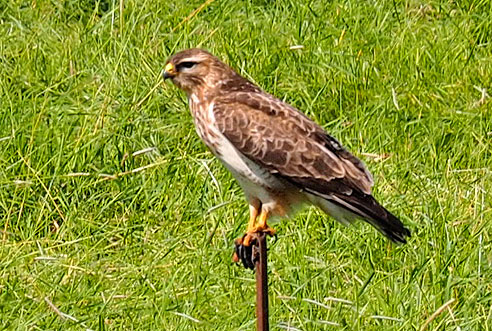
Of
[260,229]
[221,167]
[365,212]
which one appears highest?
[365,212]

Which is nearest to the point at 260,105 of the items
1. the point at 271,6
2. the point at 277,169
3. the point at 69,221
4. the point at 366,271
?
the point at 277,169

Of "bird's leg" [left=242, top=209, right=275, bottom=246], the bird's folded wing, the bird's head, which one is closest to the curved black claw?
"bird's leg" [left=242, top=209, right=275, bottom=246]

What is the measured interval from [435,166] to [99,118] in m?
1.43

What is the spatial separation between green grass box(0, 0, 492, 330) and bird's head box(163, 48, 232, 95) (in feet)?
2.07

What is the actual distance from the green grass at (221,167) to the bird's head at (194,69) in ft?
2.07

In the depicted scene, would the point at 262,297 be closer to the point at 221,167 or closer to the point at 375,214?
the point at 375,214

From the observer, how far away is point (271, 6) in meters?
6.82

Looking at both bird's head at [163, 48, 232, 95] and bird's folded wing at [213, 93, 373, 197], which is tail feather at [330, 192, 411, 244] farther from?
bird's head at [163, 48, 232, 95]

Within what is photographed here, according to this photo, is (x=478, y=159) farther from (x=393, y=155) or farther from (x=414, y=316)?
(x=414, y=316)

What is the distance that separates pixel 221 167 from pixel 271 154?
3.96 ft

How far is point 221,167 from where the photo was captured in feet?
18.3

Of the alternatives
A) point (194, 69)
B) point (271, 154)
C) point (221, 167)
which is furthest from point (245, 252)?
point (221, 167)

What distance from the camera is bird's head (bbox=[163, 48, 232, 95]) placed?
14.8 feet

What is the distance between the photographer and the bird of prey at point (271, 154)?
14.4 ft
